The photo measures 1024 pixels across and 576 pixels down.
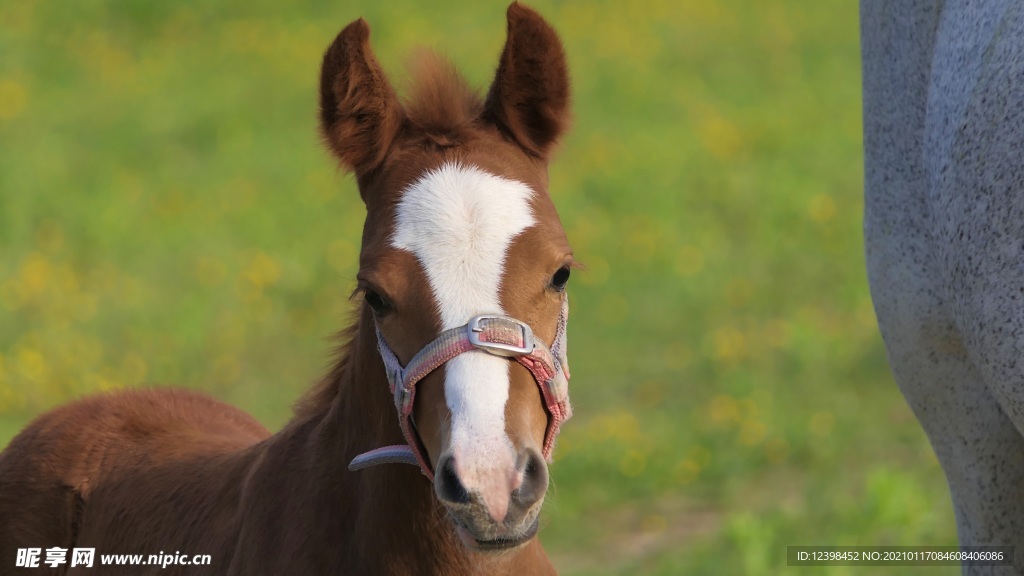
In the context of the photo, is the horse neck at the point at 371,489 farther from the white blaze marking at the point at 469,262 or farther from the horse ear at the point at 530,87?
the horse ear at the point at 530,87

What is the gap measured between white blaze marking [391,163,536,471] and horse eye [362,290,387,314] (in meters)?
0.12

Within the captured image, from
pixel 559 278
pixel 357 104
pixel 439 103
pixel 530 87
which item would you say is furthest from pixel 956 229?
pixel 357 104

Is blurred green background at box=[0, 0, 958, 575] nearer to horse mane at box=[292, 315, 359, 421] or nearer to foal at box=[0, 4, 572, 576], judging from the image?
foal at box=[0, 4, 572, 576]

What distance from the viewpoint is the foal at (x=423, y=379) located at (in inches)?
82.7

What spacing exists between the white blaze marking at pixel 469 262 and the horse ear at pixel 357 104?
0.20 m

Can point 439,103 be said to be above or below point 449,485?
above

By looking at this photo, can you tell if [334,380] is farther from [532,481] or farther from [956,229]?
[956,229]

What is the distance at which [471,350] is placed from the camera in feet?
6.98

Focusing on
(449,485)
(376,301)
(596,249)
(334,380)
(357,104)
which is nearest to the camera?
(449,485)

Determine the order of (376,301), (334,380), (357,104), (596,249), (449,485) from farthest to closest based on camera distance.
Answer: (596,249) → (334,380) → (357,104) → (376,301) → (449,485)

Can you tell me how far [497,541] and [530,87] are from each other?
0.99m

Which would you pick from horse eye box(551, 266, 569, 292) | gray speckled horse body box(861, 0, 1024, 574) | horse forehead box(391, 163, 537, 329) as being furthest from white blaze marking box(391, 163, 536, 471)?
gray speckled horse body box(861, 0, 1024, 574)

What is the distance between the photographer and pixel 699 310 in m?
8.68

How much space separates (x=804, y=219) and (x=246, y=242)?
190 inches
